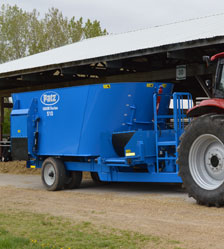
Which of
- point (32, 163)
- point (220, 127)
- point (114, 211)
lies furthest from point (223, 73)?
point (32, 163)

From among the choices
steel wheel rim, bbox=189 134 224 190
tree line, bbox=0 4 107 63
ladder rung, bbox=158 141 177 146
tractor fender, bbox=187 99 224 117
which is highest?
tree line, bbox=0 4 107 63

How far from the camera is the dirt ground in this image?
6547mm

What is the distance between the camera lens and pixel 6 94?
20.2 meters

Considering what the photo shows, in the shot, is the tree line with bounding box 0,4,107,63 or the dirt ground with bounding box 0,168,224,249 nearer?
the dirt ground with bounding box 0,168,224,249

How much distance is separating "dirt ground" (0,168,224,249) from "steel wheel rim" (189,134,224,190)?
486 millimetres

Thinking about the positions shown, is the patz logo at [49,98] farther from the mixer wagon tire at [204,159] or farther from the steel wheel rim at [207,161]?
the steel wheel rim at [207,161]

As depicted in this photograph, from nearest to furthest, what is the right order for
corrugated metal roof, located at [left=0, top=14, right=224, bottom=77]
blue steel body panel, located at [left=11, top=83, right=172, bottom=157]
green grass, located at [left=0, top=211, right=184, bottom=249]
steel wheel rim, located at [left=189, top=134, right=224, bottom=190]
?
green grass, located at [left=0, top=211, right=184, bottom=249], steel wheel rim, located at [left=189, top=134, right=224, bottom=190], blue steel body panel, located at [left=11, top=83, right=172, bottom=157], corrugated metal roof, located at [left=0, top=14, right=224, bottom=77]

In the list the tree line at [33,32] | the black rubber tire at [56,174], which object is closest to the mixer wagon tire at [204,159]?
the black rubber tire at [56,174]

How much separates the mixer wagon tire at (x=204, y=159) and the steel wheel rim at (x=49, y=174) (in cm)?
431

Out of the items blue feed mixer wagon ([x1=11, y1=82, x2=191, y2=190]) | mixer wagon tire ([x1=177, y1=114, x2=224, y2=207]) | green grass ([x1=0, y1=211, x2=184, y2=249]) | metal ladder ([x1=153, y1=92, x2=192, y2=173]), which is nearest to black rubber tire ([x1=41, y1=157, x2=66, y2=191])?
blue feed mixer wagon ([x1=11, y1=82, x2=191, y2=190])

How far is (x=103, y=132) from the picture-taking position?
37.2ft

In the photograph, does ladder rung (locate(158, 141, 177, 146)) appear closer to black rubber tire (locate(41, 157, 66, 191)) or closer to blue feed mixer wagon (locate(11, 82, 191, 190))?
blue feed mixer wagon (locate(11, 82, 191, 190))

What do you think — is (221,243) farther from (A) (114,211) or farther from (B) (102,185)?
(B) (102,185)

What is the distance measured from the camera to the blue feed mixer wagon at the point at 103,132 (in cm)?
1073
